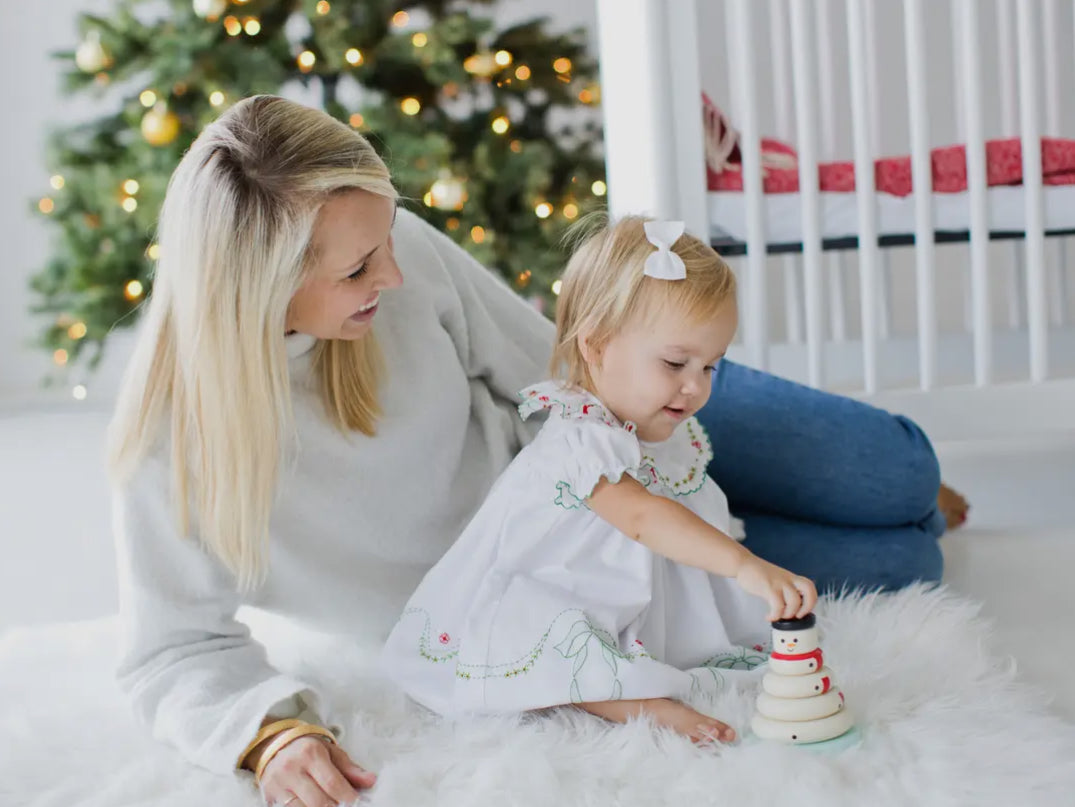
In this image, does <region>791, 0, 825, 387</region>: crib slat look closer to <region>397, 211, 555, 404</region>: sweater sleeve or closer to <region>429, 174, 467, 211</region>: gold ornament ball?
<region>397, 211, 555, 404</region>: sweater sleeve

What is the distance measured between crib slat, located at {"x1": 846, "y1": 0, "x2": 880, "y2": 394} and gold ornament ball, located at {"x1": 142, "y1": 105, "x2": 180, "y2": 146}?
1.71 metres

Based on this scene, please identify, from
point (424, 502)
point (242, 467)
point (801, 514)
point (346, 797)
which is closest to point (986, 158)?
point (801, 514)

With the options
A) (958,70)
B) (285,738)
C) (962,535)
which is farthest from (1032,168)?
(285,738)

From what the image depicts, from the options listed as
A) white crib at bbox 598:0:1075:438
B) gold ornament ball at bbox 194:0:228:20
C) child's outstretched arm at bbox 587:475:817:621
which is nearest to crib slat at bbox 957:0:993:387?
white crib at bbox 598:0:1075:438

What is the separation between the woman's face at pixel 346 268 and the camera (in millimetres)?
1066

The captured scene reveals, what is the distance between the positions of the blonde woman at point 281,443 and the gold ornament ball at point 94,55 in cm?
185

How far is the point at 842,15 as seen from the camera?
10.2ft

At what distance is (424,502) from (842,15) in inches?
91.2

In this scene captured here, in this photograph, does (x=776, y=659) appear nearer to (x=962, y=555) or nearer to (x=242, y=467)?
(x=242, y=467)

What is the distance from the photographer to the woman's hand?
91 cm

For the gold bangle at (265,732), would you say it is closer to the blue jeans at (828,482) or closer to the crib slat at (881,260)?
the blue jeans at (828,482)

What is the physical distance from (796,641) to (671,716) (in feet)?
0.45

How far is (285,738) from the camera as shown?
961 mm

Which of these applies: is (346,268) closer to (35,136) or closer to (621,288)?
(621,288)
